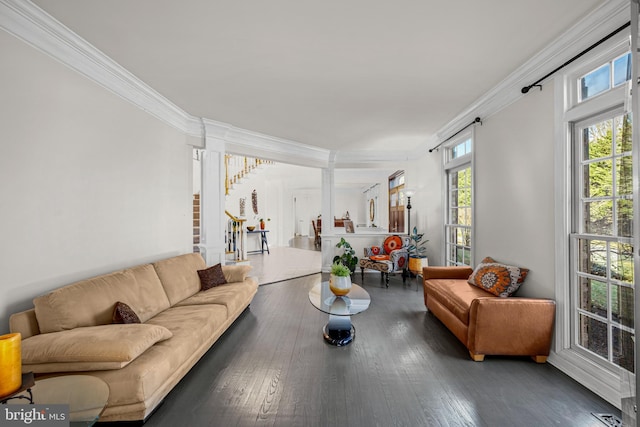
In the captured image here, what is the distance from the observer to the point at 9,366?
50.0 inches

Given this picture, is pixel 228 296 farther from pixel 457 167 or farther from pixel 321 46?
pixel 457 167

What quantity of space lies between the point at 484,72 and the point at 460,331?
2.62 metres

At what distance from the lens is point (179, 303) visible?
300 centimetres

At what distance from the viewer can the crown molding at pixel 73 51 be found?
1.92 m

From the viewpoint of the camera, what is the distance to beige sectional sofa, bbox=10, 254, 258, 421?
1.67 meters

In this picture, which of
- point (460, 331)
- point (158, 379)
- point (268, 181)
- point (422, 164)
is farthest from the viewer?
point (268, 181)

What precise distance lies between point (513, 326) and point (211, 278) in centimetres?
331

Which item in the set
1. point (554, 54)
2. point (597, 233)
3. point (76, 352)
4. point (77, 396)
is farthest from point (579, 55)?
point (76, 352)

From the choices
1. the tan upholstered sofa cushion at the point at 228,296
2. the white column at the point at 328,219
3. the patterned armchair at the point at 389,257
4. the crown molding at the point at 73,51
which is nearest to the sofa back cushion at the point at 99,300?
the tan upholstered sofa cushion at the point at 228,296

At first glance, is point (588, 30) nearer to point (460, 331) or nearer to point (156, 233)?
point (460, 331)

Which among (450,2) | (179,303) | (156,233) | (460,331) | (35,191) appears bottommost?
(460,331)

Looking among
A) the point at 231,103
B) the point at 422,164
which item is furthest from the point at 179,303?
the point at 422,164

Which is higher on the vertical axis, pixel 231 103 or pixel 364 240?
pixel 231 103

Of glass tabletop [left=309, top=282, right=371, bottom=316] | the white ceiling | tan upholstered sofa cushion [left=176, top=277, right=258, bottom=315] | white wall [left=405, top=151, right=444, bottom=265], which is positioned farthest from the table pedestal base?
the white ceiling
